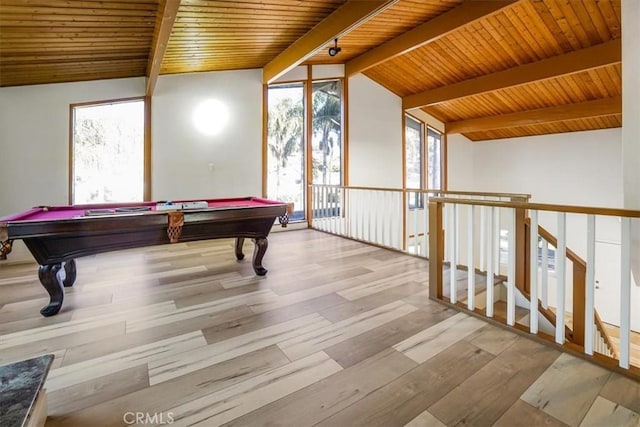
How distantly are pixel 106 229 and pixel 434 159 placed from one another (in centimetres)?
823

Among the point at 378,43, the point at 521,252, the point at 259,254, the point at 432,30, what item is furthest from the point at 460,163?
the point at 259,254

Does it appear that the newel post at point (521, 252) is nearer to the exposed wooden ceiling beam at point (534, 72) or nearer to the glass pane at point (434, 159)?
the exposed wooden ceiling beam at point (534, 72)

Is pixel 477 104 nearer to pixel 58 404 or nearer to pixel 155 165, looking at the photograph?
pixel 155 165

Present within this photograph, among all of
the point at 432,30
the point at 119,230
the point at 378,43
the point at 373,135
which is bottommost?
the point at 119,230

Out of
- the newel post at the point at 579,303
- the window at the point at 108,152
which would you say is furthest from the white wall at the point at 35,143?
the newel post at the point at 579,303

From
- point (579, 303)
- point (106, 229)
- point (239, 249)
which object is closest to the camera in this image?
point (106, 229)

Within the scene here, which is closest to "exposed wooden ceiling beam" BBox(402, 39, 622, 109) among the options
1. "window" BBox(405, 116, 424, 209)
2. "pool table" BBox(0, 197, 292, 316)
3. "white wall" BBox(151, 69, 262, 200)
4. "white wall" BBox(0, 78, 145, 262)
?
"window" BBox(405, 116, 424, 209)

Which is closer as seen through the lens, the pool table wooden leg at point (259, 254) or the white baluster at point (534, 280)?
the white baluster at point (534, 280)

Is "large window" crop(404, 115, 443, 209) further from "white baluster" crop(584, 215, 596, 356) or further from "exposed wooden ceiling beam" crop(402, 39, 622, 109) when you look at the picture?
"white baluster" crop(584, 215, 596, 356)

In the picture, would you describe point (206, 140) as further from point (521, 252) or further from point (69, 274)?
point (521, 252)

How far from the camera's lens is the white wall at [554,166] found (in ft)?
23.7

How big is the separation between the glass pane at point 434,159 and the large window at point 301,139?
10.4 ft

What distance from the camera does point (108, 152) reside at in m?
4.55

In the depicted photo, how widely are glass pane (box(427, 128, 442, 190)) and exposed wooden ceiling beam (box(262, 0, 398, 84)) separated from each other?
500cm
